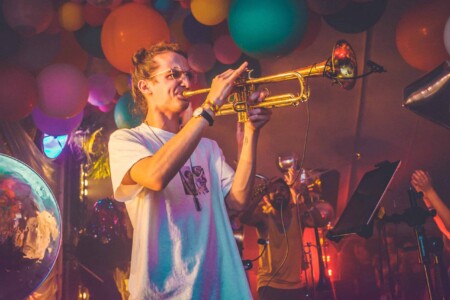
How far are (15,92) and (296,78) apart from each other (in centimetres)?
265

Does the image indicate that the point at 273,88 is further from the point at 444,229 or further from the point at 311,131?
the point at 444,229

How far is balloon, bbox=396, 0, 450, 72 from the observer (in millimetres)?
4090

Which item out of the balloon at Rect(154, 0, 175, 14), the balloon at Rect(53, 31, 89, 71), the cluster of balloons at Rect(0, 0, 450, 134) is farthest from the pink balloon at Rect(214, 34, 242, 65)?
the balloon at Rect(53, 31, 89, 71)

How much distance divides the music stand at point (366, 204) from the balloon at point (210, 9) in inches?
78.2

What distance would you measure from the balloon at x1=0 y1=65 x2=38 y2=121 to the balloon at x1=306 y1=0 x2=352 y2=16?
261 centimetres

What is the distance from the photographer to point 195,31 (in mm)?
4836

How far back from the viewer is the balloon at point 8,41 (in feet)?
13.4

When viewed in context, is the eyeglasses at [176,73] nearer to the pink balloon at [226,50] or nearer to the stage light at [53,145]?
the pink balloon at [226,50]

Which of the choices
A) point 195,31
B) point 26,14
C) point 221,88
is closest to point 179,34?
point 195,31

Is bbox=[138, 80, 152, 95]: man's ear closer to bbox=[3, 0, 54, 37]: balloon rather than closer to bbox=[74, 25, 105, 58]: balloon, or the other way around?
bbox=[3, 0, 54, 37]: balloon

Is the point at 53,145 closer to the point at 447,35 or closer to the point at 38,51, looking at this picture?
the point at 38,51

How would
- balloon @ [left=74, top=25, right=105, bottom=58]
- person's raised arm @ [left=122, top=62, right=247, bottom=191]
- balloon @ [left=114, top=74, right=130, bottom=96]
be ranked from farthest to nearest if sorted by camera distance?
balloon @ [left=114, top=74, right=130, bottom=96] < balloon @ [left=74, top=25, right=105, bottom=58] < person's raised arm @ [left=122, top=62, right=247, bottom=191]

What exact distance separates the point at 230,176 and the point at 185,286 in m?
0.70

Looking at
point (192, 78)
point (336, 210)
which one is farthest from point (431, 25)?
point (336, 210)
